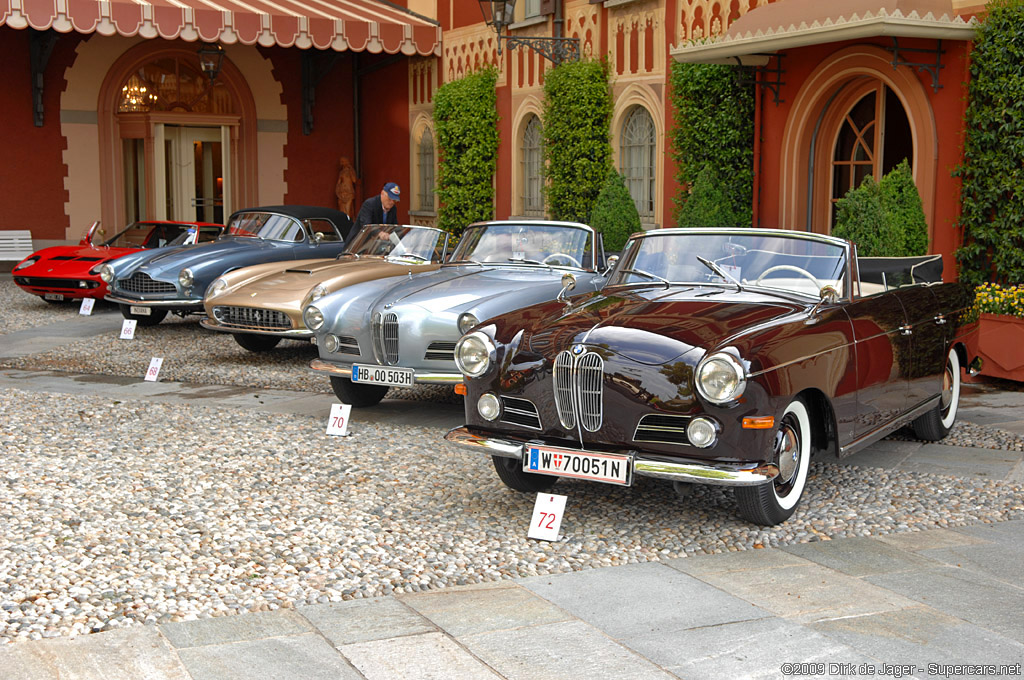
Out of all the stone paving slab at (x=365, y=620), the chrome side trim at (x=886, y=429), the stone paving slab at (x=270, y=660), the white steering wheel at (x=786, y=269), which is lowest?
the stone paving slab at (x=270, y=660)

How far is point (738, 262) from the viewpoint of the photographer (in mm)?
6027

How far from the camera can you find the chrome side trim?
5520mm

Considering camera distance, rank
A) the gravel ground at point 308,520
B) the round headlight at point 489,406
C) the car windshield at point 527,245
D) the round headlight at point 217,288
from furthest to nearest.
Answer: the round headlight at point 217,288, the car windshield at point 527,245, the round headlight at point 489,406, the gravel ground at point 308,520

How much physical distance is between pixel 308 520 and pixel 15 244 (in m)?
17.7

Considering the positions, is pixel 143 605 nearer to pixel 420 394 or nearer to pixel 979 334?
pixel 420 394

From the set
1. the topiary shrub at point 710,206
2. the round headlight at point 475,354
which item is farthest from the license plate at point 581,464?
the topiary shrub at point 710,206

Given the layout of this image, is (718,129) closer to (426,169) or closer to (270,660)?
(426,169)

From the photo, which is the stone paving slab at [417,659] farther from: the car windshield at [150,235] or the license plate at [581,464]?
the car windshield at [150,235]

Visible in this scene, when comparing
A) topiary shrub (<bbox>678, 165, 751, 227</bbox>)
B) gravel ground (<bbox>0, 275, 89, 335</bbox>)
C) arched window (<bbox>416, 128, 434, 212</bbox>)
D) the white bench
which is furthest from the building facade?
topiary shrub (<bbox>678, 165, 751, 227</bbox>)

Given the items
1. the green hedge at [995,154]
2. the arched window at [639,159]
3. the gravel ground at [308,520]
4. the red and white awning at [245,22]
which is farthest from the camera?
the red and white awning at [245,22]

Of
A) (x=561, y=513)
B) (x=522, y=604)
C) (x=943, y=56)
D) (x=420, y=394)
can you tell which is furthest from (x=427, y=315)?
(x=943, y=56)

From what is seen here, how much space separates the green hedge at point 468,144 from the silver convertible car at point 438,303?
31.2 feet

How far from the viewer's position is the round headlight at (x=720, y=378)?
15.4 feet

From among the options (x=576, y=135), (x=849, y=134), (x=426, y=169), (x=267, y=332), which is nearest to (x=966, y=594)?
(x=267, y=332)
